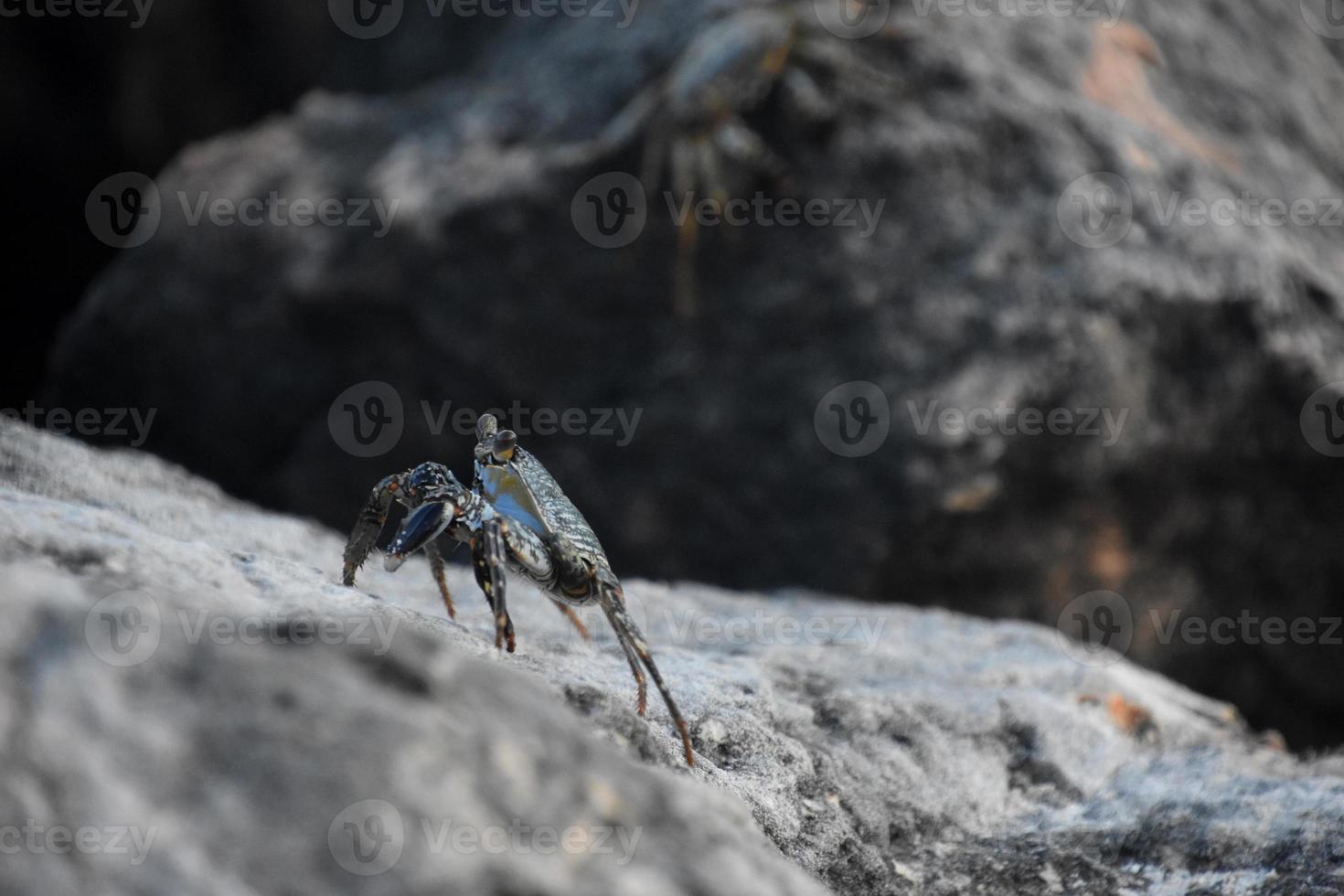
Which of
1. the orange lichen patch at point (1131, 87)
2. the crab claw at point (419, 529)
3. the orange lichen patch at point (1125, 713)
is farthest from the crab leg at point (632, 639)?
the orange lichen patch at point (1131, 87)

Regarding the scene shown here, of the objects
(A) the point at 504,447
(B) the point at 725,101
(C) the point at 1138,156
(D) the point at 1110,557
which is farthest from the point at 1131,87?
(A) the point at 504,447

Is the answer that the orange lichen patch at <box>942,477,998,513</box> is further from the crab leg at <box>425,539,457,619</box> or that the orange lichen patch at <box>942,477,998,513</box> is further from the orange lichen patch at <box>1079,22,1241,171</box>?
the crab leg at <box>425,539,457,619</box>

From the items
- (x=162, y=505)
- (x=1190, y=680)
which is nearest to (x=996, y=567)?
(x=1190, y=680)

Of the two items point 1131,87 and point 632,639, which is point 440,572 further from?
point 1131,87

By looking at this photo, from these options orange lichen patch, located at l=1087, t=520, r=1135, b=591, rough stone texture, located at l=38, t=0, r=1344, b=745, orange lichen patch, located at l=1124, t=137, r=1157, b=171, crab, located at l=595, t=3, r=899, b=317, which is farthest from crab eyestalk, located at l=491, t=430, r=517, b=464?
orange lichen patch, located at l=1124, t=137, r=1157, b=171

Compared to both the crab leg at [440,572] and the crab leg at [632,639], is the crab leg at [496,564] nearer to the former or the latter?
the crab leg at [632,639]
